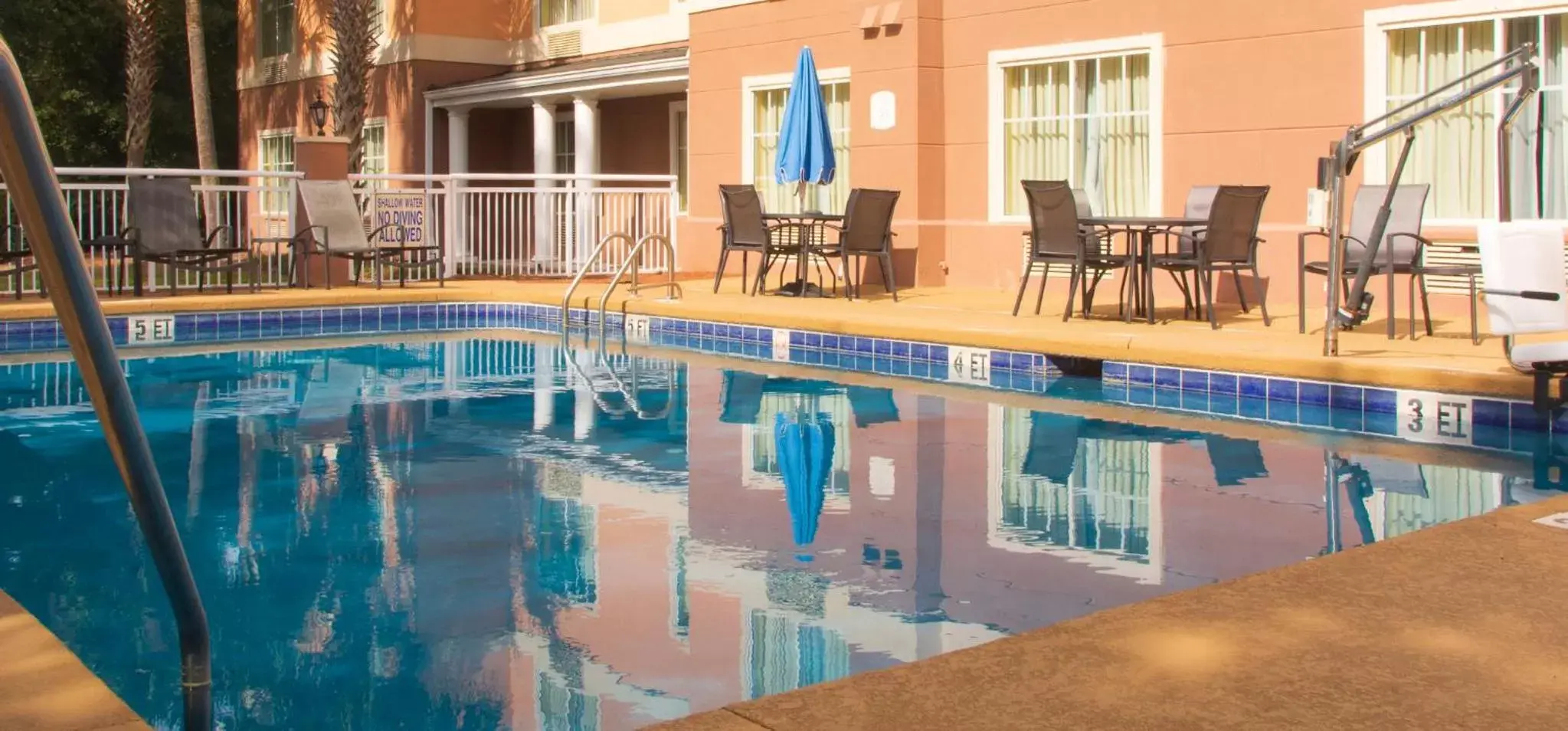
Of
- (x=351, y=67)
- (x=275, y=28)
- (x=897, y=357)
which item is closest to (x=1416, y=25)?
(x=897, y=357)

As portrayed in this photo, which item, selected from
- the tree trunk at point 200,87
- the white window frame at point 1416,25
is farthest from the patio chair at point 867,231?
the tree trunk at point 200,87

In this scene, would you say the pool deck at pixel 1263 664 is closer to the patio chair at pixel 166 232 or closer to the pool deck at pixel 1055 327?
the pool deck at pixel 1055 327

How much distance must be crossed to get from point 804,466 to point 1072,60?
7514mm

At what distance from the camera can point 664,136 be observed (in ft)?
69.6

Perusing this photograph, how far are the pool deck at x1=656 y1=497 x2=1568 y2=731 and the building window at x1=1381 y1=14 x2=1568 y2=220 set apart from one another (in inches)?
287

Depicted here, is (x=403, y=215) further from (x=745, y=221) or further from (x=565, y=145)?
(x=565, y=145)

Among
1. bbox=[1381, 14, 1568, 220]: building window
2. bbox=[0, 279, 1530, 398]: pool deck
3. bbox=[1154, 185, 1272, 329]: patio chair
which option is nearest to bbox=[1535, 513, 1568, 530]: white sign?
bbox=[0, 279, 1530, 398]: pool deck

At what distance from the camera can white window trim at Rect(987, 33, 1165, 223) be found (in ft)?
41.8

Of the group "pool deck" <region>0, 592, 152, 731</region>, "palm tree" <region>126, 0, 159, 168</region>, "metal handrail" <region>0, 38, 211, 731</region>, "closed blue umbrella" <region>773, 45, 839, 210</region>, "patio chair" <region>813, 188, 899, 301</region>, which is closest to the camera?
"metal handrail" <region>0, 38, 211, 731</region>

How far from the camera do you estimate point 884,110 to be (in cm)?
1473

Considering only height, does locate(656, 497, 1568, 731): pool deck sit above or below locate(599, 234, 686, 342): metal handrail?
below

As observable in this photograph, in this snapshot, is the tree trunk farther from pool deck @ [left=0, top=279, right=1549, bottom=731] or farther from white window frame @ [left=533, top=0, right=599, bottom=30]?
pool deck @ [left=0, top=279, right=1549, bottom=731]

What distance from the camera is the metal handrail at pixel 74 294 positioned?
2.36 m

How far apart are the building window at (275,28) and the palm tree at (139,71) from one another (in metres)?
1.70
